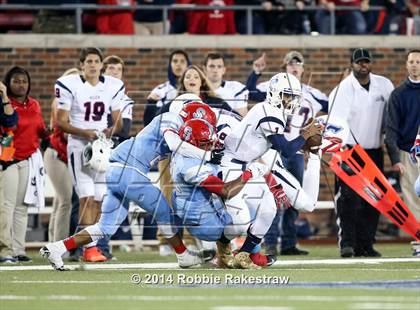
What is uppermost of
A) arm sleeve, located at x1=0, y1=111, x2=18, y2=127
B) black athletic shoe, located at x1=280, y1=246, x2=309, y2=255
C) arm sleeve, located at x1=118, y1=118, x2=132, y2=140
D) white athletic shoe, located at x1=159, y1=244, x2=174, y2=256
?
arm sleeve, located at x1=0, y1=111, x2=18, y2=127

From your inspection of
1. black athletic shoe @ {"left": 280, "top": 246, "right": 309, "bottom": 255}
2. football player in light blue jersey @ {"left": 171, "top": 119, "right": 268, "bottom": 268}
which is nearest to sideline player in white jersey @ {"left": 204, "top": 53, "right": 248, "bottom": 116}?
black athletic shoe @ {"left": 280, "top": 246, "right": 309, "bottom": 255}

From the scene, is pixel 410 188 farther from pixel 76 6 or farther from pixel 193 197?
pixel 76 6

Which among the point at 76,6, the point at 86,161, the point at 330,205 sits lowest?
the point at 330,205

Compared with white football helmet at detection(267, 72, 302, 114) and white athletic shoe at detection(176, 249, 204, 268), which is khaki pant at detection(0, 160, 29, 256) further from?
white football helmet at detection(267, 72, 302, 114)

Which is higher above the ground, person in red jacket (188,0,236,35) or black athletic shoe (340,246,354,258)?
person in red jacket (188,0,236,35)

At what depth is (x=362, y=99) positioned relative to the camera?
45.3 ft

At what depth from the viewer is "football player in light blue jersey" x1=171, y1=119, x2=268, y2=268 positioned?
11.2 metres

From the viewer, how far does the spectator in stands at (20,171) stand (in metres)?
13.0

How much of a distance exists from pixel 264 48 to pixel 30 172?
5.80 m

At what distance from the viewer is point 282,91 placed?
11547 mm

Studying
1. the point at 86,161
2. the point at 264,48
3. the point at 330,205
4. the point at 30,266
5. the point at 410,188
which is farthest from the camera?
the point at 264,48

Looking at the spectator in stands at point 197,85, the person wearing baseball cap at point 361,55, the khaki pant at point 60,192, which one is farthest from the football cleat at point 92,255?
the person wearing baseball cap at point 361,55

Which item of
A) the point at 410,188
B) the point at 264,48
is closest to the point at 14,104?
the point at 410,188

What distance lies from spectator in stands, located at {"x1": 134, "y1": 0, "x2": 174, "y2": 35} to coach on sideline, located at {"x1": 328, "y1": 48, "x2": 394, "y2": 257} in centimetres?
483
